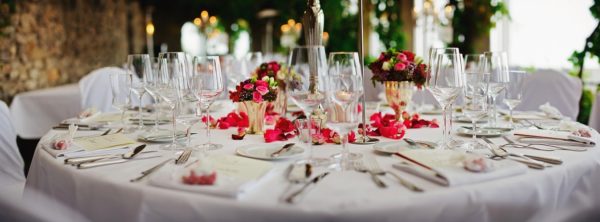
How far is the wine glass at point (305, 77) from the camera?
4.73 ft

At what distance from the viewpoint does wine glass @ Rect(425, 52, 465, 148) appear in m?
1.55

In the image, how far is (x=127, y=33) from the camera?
10.6 meters

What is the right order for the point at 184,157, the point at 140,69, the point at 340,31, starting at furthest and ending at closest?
the point at 340,31
the point at 140,69
the point at 184,157

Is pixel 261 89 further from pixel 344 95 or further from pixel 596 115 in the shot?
pixel 596 115

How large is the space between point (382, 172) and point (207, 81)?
705 mm

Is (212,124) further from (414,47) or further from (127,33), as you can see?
(127,33)

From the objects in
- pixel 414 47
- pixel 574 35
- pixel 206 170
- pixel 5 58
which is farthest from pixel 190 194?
pixel 414 47

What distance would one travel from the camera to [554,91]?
125 inches

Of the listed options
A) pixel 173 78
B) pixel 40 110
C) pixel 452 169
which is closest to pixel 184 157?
pixel 173 78

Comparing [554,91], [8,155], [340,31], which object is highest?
[340,31]

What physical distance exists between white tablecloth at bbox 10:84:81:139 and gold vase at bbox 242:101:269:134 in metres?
3.47

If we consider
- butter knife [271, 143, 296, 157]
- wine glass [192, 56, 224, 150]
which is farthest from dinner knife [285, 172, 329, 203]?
wine glass [192, 56, 224, 150]

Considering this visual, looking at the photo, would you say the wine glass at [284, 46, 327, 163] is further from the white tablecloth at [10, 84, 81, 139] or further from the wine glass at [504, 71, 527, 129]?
the white tablecloth at [10, 84, 81, 139]

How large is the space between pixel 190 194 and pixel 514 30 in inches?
285
